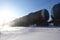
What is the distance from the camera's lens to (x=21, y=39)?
8.40 feet

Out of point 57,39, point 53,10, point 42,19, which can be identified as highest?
point 53,10

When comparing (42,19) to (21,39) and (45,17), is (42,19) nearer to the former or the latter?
(45,17)

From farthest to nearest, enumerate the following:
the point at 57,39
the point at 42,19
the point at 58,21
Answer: the point at 42,19 < the point at 58,21 < the point at 57,39

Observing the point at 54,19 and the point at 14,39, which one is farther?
the point at 54,19

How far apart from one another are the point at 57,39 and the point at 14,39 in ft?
2.87

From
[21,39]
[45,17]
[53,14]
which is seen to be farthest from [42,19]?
[21,39]

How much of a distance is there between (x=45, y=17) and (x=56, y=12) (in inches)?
44.4

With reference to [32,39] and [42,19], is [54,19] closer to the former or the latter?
[42,19]

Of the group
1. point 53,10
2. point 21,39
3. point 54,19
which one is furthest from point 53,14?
point 21,39

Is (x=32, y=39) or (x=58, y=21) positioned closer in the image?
(x=32, y=39)

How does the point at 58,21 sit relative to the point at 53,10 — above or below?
below

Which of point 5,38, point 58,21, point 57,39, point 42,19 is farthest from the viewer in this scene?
point 42,19

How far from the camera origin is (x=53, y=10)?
39.2ft

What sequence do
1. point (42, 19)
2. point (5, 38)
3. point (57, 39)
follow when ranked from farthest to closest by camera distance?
point (42, 19), point (5, 38), point (57, 39)
